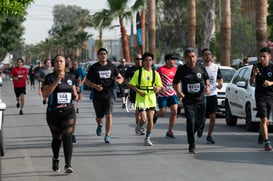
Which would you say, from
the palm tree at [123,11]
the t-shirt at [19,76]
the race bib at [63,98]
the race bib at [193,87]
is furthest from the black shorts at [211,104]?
the palm tree at [123,11]

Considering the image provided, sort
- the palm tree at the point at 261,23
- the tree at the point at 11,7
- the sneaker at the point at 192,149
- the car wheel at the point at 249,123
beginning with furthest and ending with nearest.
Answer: the tree at the point at 11,7, the palm tree at the point at 261,23, the car wheel at the point at 249,123, the sneaker at the point at 192,149

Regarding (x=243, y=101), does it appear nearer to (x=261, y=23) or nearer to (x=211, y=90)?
(x=211, y=90)

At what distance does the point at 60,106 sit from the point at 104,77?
3.86 meters

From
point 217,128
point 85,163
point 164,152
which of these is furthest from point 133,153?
point 217,128

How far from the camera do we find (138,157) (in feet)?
37.3

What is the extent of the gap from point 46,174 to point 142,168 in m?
1.38

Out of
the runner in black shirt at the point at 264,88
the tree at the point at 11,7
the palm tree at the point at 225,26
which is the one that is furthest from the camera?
the palm tree at the point at 225,26

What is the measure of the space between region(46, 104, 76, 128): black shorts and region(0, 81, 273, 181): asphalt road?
2.39ft

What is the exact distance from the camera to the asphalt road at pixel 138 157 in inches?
371

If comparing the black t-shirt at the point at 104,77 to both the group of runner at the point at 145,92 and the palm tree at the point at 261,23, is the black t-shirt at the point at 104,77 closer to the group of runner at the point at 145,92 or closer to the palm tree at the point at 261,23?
the group of runner at the point at 145,92

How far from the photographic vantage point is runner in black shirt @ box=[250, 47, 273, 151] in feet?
40.1

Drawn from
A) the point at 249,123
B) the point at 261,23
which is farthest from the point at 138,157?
the point at 261,23

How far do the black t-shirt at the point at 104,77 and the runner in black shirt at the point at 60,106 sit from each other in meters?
3.62

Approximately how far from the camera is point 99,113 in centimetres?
1365
